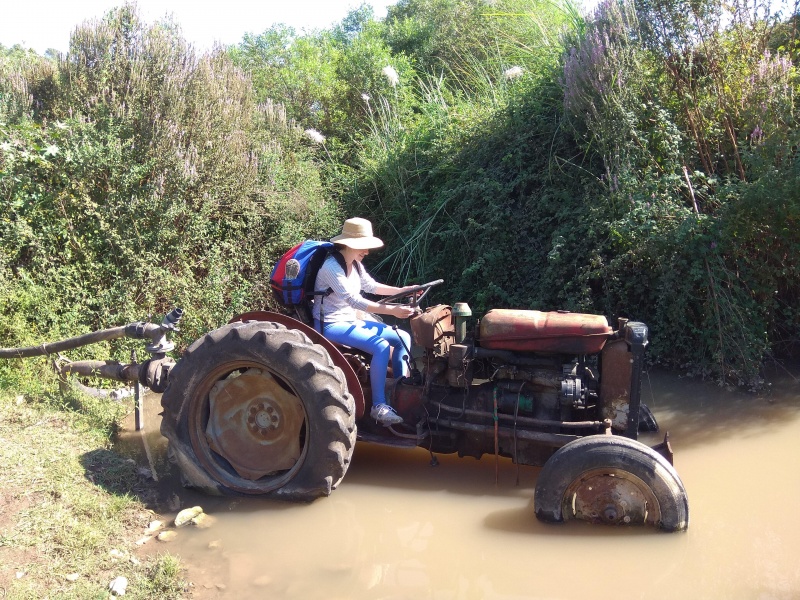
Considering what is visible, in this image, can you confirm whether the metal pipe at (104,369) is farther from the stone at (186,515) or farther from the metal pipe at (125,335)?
the stone at (186,515)

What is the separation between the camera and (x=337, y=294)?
16.7 ft

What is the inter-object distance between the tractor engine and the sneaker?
17 cm

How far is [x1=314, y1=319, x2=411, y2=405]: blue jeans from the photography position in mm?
4957

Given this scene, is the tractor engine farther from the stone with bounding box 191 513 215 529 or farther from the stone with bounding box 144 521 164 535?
the stone with bounding box 144 521 164 535

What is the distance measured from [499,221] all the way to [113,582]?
18.4 feet

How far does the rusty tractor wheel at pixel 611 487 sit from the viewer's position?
13.1 ft

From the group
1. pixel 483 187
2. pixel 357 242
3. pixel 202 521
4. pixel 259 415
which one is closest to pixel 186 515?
pixel 202 521

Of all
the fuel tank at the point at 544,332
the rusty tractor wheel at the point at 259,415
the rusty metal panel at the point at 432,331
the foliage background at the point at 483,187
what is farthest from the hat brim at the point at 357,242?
the foliage background at the point at 483,187

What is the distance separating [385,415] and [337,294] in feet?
3.12

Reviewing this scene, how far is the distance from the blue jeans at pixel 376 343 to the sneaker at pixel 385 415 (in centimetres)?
6

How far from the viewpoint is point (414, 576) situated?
156 inches

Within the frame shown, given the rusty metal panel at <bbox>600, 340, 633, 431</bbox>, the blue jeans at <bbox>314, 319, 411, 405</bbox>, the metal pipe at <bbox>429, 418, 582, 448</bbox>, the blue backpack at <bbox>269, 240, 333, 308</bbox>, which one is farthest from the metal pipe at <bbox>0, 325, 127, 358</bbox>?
the rusty metal panel at <bbox>600, 340, 633, 431</bbox>

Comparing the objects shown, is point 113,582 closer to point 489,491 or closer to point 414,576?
point 414,576

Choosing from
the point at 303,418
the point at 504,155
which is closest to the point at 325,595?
the point at 303,418
